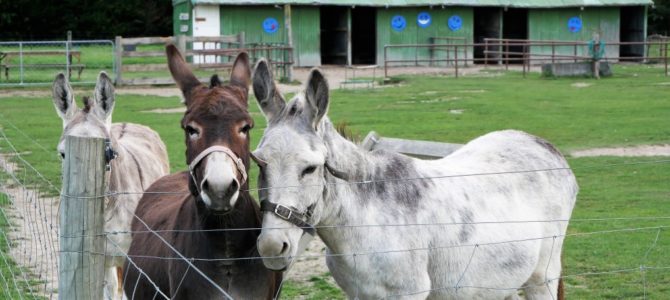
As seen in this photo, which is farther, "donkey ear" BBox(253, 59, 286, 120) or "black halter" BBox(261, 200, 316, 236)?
"donkey ear" BBox(253, 59, 286, 120)

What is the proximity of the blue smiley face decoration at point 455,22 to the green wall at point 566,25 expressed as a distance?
3171 millimetres

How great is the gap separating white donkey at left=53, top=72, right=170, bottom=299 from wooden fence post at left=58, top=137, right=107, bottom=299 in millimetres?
2848

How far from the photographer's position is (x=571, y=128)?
1939 centimetres

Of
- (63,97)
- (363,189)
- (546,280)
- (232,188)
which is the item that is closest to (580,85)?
(63,97)

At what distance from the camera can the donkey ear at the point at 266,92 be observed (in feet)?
16.4

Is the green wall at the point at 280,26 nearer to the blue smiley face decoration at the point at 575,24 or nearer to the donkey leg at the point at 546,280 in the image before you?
the blue smiley face decoration at the point at 575,24

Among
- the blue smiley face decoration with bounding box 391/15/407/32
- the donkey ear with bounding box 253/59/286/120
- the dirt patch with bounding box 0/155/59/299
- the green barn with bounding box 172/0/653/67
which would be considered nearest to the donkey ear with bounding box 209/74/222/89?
the donkey ear with bounding box 253/59/286/120

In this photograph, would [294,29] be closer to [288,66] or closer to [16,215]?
[288,66]

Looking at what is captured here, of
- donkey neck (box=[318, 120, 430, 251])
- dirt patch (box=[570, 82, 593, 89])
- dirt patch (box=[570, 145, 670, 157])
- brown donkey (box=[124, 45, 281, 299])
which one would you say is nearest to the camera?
brown donkey (box=[124, 45, 281, 299])

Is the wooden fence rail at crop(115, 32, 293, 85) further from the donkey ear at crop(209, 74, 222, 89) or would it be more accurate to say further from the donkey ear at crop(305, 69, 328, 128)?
the donkey ear at crop(305, 69, 328, 128)

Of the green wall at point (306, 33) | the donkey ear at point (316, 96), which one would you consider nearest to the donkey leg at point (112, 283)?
the donkey ear at point (316, 96)

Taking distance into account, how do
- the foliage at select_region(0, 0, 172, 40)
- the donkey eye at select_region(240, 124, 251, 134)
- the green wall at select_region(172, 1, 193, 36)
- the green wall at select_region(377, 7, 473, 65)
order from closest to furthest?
the donkey eye at select_region(240, 124, 251, 134) < the green wall at select_region(172, 1, 193, 36) < the green wall at select_region(377, 7, 473, 65) < the foliage at select_region(0, 0, 172, 40)

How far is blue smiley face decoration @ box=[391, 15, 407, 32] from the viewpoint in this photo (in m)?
40.1

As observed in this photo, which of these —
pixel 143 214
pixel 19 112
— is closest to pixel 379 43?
pixel 19 112
